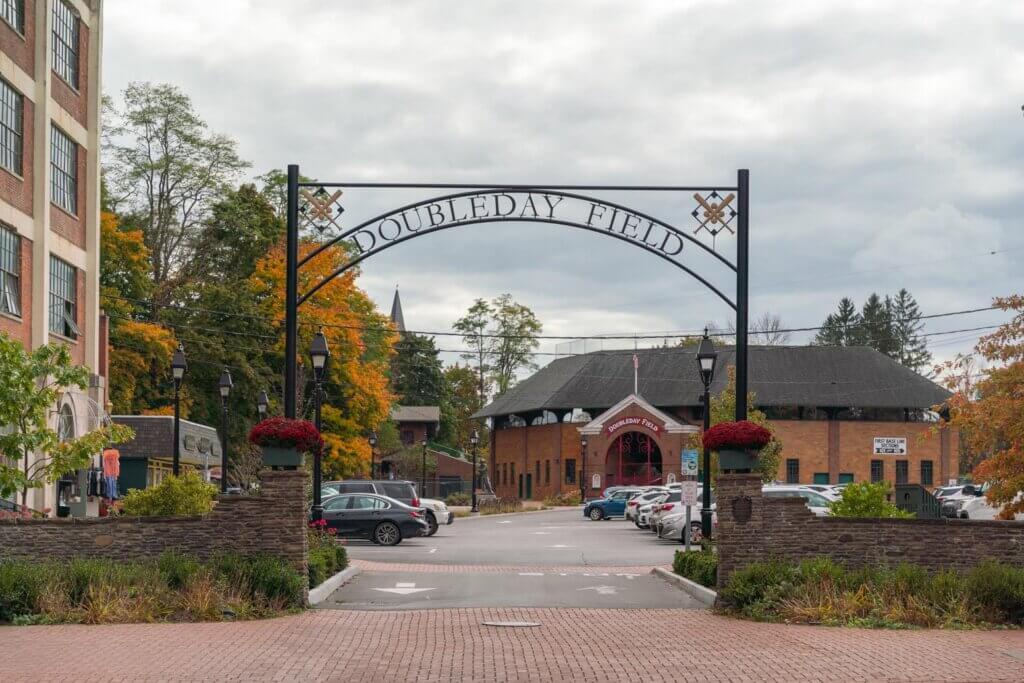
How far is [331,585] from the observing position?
2206 centimetres

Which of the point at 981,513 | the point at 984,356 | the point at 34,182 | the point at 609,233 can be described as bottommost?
the point at 981,513

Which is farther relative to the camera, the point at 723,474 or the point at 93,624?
the point at 723,474

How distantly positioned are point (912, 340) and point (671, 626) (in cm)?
12084

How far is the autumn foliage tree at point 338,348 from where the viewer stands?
59.3 meters

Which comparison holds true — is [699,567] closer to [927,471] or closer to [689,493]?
[689,493]

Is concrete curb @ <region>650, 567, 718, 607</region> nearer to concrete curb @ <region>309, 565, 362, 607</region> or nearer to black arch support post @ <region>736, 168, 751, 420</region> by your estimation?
black arch support post @ <region>736, 168, 751, 420</region>

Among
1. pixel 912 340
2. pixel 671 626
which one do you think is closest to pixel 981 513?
pixel 671 626

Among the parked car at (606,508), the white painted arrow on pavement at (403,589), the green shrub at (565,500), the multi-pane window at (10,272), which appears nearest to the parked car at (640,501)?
the parked car at (606,508)

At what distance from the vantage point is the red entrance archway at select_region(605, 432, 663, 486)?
7981 centimetres

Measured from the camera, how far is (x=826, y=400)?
79188 millimetres

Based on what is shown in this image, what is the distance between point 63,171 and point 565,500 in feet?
160

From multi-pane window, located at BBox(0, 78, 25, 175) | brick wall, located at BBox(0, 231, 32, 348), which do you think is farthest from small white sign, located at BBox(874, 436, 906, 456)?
multi-pane window, located at BBox(0, 78, 25, 175)

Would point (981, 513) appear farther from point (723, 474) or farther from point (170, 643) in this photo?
point (170, 643)

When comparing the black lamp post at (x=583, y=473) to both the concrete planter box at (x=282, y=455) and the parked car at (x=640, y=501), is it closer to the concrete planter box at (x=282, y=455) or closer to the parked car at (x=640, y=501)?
the parked car at (x=640, y=501)
